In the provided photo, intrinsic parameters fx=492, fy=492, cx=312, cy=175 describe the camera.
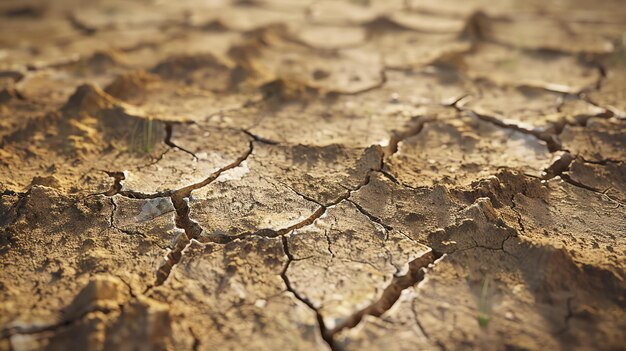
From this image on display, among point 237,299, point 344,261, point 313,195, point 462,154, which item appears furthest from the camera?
point 462,154

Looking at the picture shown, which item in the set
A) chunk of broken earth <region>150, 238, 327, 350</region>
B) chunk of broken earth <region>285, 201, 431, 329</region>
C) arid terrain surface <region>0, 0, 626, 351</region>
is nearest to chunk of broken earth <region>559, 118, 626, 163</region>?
arid terrain surface <region>0, 0, 626, 351</region>

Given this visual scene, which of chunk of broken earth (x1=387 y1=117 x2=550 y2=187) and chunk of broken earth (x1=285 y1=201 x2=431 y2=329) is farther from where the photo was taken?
chunk of broken earth (x1=387 y1=117 x2=550 y2=187)

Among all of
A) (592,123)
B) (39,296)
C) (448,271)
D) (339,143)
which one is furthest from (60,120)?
(592,123)

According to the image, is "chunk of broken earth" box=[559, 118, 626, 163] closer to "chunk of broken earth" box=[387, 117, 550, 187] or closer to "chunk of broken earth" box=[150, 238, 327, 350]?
"chunk of broken earth" box=[387, 117, 550, 187]

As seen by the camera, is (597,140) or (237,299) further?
(597,140)

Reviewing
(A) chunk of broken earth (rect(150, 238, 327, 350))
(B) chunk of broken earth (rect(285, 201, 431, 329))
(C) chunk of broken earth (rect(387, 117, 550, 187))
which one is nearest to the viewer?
(A) chunk of broken earth (rect(150, 238, 327, 350))

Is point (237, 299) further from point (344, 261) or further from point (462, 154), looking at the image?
point (462, 154)

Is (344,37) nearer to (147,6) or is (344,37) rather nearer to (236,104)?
(236,104)

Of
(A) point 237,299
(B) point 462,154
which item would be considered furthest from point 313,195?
(B) point 462,154

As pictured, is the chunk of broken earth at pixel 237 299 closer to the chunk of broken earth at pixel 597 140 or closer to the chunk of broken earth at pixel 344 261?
the chunk of broken earth at pixel 344 261
